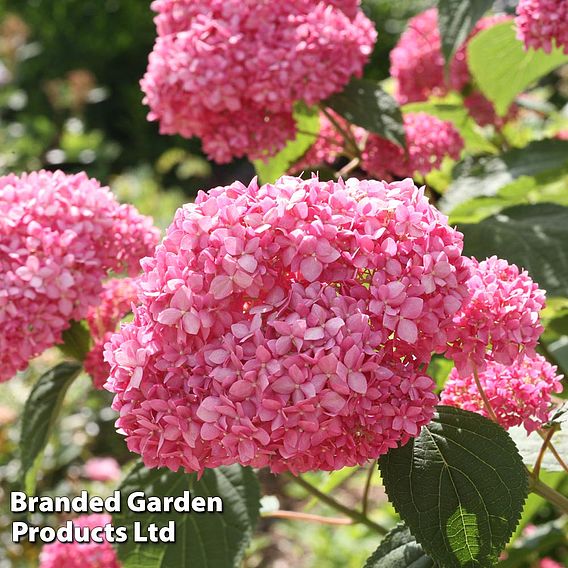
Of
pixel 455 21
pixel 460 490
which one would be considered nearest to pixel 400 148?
pixel 455 21

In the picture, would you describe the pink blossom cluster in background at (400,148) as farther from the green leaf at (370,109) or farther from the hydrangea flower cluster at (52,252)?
the hydrangea flower cluster at (52,252)

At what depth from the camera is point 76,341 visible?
1336 millimetres

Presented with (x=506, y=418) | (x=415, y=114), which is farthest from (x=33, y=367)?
(x=506, y=418)

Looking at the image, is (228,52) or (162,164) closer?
(228,52)

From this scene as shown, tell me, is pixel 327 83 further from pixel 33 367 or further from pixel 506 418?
pixel 33 367

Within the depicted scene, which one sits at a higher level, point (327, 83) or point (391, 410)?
point (327, 83)

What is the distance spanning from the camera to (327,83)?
1447 millimetres

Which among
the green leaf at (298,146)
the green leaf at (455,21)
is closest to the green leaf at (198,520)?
the green leaf at (298,146)

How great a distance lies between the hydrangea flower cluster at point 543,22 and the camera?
1246 millimetres

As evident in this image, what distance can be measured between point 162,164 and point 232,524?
509 centimetres

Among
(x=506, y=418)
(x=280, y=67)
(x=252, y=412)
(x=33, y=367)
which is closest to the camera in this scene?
(x=252, y=412)

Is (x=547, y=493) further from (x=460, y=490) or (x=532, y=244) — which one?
(x=532, y=244)

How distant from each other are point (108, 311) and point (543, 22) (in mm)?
736

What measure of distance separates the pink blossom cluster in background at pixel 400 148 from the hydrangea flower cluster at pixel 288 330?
696 mm
